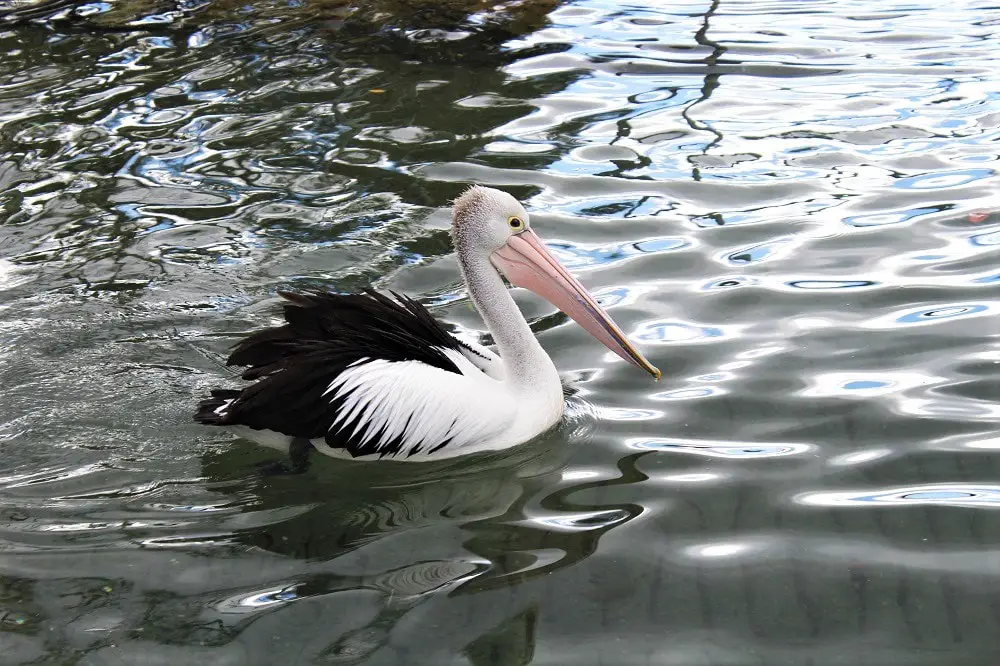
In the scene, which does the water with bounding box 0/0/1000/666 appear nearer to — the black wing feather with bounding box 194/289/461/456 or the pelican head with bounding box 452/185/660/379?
the black wing feather with bounding box 194/289/461/456

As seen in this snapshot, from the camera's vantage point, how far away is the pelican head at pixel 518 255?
4223 millimetres

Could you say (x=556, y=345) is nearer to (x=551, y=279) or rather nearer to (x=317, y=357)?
(x=551, y=279)

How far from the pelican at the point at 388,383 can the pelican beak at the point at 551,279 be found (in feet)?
0.13

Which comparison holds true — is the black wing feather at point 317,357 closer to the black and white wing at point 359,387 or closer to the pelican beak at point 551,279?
the black and white wing at point 359,387

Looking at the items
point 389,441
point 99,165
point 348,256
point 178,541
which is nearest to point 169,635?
point 178,541

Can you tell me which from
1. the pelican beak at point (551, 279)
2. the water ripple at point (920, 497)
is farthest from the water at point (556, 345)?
the pelican beak at point (551, 279)

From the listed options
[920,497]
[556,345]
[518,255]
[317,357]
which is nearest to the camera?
[920,497]

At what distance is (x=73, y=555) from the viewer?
3512 millimetres

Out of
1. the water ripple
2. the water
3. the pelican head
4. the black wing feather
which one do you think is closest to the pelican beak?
the pelican head

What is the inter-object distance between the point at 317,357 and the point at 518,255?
869 millimetres

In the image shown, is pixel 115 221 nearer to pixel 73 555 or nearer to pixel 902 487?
pixel 73 555

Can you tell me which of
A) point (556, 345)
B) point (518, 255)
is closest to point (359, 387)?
point (518, 255)

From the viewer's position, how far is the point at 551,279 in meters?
4.30

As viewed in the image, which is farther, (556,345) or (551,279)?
(556,345)
